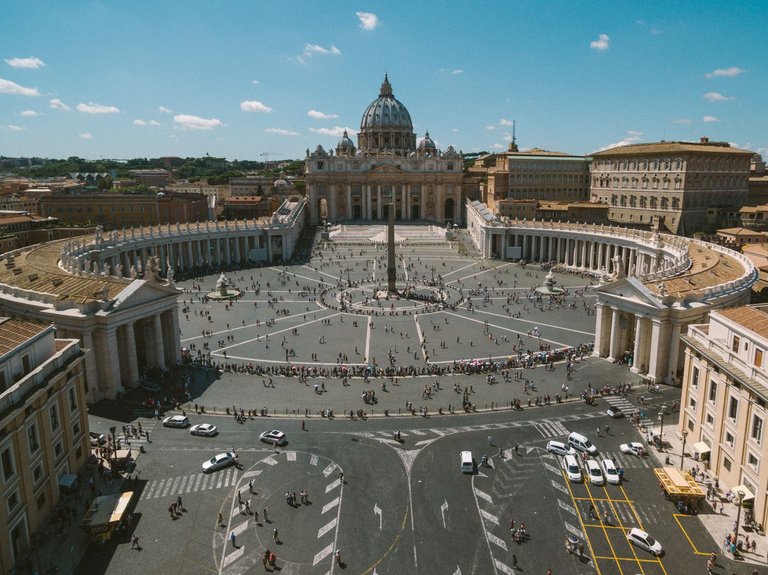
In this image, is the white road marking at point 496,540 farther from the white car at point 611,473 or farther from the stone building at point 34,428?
the stone building at point 34,428

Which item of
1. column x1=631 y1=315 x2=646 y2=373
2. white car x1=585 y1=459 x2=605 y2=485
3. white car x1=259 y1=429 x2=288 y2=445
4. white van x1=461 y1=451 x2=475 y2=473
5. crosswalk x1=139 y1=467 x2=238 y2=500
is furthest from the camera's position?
column x1=631 y1=315 x2=646 y2=373

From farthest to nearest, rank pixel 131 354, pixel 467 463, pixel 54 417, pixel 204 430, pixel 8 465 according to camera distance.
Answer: pixel 131 354 < pixel 204 430 < pixel 467 463 < pixel 54 417 < pixel 8 465

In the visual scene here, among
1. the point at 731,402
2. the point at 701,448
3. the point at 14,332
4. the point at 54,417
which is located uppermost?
the point at 14,332

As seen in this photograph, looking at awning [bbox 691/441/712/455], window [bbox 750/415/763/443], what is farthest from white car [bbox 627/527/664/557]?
awning [bbox 691/441/712/455]

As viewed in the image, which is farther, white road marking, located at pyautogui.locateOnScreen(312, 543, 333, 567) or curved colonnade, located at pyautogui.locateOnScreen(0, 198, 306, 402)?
curved colonnade, located at pyautogui.locateOnScreen(0, 198, 306, 402)

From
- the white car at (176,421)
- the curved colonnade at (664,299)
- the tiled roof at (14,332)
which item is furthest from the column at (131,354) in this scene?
the curved colonnade at (664,299)

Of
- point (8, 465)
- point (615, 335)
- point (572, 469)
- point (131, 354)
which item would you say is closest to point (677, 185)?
point (615, 335)

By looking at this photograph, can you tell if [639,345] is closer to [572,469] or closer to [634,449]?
[634,449]

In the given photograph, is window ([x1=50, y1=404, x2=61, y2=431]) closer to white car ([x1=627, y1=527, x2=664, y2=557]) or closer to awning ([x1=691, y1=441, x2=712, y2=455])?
white car ([x1=627, y1=527, x2=664, y2=557])
